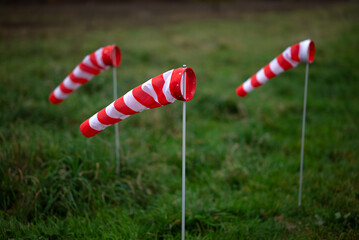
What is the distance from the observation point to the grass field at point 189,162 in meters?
2.72

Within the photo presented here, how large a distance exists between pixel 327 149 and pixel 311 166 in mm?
596

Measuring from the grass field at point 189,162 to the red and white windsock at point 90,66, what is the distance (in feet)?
2.22

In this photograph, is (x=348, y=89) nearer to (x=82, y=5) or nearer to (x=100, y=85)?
(x=100, y=85)

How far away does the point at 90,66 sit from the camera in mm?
3230

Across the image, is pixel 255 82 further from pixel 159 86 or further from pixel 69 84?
pixel 69 84

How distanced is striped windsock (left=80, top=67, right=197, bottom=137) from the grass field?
1123mm

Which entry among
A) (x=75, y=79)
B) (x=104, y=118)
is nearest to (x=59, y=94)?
(x=75, y=79)

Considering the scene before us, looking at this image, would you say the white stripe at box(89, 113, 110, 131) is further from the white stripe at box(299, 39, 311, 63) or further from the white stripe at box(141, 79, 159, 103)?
the white stripe at box(299, 39, 311, 63)

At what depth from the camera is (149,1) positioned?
29.4 m

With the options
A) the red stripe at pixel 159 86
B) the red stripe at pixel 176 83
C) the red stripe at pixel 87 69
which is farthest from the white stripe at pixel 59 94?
the red stripe at pixel 176 83

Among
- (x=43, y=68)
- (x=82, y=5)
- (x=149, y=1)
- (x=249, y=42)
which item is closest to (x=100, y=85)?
(x=43, y=68)

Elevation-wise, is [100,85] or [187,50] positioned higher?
[187,50]

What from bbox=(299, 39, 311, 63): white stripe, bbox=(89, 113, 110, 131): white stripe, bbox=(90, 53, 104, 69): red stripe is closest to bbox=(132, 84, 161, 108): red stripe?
bbox=(89, 113, 110, 131): white stripe

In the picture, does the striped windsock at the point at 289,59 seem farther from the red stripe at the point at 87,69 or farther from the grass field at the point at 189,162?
the red stripe at the point at 87,69
